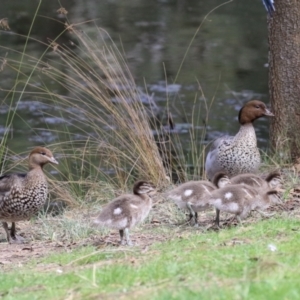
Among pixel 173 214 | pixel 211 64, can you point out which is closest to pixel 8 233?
pixel 173 214

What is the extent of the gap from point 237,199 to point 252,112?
2.80m

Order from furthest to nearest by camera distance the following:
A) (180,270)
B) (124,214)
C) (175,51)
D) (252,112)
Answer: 1. (175,51)
2. (252,112)
3. (124,214)
4. (180,270)

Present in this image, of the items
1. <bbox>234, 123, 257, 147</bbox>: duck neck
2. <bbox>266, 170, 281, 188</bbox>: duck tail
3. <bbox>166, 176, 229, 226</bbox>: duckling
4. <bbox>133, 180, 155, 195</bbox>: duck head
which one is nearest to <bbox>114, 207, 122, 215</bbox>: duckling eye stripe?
<bbox>133, 180, 155, 195</bbox>: duck head

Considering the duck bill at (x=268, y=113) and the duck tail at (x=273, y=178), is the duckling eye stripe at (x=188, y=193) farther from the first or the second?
the duck bill at (x=268, y=113)

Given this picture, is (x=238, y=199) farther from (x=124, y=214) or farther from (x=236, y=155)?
(x=236, y=155)

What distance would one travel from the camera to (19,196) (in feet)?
29.9

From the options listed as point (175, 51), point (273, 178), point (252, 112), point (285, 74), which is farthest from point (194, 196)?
point (175, 51)

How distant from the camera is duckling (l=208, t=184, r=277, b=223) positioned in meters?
8.22

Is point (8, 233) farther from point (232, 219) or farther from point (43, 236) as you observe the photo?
point (232, 219)

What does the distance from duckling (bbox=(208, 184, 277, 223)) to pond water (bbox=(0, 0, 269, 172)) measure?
7131 mm

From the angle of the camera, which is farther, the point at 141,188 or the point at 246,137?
the point at 246,137

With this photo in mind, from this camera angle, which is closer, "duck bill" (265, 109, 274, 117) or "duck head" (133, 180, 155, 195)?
"duck head" (133, 180, 155, 195)

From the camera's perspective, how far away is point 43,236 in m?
9.09

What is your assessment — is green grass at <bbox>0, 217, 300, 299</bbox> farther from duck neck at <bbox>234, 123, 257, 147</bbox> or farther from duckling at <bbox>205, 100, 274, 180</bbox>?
duck neck at <bbox>234, 123, 257, 147</bbox>
